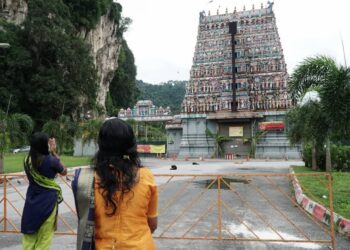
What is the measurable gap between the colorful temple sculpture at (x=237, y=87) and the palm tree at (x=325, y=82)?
22.6 meters

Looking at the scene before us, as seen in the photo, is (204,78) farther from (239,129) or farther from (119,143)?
(119,143)

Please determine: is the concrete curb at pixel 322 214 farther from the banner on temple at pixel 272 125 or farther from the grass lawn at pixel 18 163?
the banner on temple at pixel 272 125

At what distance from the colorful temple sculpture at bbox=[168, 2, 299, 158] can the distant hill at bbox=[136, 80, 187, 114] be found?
41.7 metres

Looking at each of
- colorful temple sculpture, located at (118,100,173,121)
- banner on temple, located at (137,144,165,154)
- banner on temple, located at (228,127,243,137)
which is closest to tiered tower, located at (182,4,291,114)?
banner on temple, located at (228,127,243,137)

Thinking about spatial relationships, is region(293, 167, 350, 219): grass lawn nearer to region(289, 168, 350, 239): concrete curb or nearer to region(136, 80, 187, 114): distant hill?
region(289, 168, 350, 239): concrete curb

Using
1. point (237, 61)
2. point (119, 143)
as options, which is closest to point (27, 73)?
point (237, 61)

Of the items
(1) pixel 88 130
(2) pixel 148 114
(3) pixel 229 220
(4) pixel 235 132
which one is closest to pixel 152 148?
(4) pixel 235 132

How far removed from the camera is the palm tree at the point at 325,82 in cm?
927

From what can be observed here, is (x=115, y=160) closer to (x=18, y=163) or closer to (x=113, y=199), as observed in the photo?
(x=113, y=199)

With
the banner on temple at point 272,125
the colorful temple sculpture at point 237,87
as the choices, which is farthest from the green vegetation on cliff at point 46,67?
the banner on temple at point 272,125

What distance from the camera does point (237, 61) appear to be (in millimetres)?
40531

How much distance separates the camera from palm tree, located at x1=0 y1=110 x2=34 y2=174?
15.4m

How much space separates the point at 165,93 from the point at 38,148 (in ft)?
301

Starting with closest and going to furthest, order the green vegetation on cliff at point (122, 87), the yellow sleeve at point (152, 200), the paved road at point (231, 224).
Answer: the yellow sleeve at point (152, 200) < the paved road at point (231, 224) < the green vegetation on cliff at point (122, 87)
